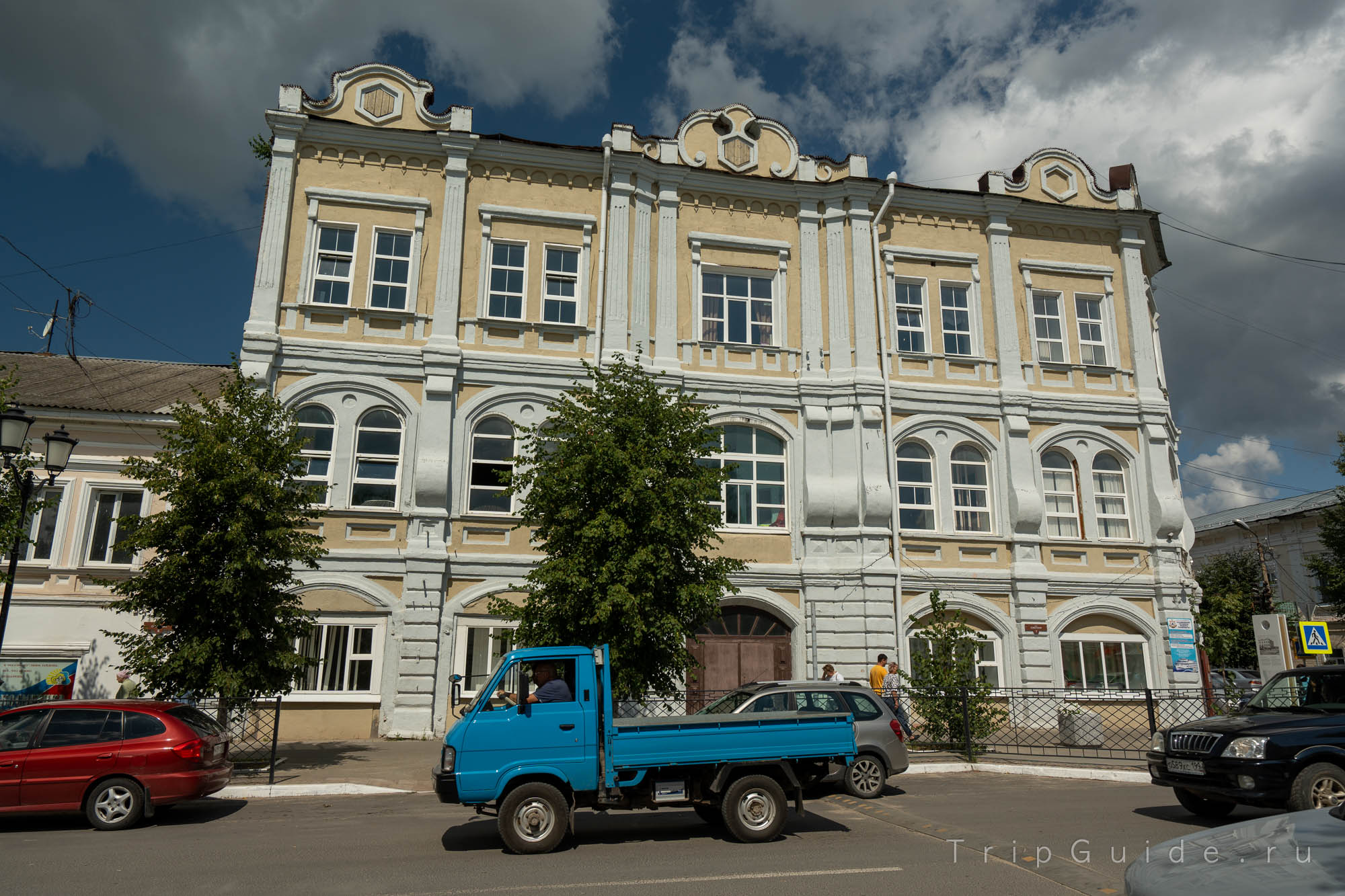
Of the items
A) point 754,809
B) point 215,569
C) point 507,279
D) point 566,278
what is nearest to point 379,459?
point 507,279

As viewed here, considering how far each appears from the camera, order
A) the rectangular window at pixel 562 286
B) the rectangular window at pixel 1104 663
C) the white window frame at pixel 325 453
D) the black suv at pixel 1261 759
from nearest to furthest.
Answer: the black suv at pixel 1261 759
the white window frame at pixel 325 453
the rectangular window at pixel 1104 663
the rectangular window at pixel 562 286

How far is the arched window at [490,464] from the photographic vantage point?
1927 cm

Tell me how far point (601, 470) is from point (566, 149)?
10.5 m

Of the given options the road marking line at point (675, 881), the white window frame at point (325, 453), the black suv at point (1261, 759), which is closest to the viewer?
the road marking line at point (675, 881)

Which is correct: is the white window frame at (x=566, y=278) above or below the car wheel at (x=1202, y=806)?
above

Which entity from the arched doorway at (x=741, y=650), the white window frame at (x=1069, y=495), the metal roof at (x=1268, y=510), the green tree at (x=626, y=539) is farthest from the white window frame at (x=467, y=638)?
the metal roof at (x=1268, y=510)

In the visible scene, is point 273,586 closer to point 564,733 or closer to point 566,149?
point 564,733

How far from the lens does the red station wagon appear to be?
32.1 feet

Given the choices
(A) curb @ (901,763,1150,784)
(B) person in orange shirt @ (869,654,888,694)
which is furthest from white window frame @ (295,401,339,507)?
(A) curb @ (901,763,1150,784)

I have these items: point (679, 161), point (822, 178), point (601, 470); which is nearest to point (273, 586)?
point (601, 470)

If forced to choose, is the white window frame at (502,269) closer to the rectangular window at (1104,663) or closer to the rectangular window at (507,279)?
the rectangular window at (507,279)

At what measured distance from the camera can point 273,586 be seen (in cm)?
1473

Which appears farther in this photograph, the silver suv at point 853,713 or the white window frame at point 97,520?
the white window frame at point 97,520

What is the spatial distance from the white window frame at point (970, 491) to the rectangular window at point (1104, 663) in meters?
3.22
